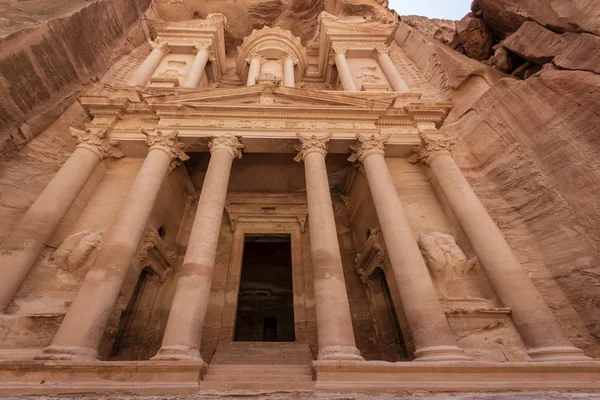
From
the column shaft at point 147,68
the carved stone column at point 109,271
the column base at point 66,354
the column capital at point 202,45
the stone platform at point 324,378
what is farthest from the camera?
the column capital at point 202,45

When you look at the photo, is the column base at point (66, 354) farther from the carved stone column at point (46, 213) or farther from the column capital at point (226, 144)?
the column capital at point (226, 144)

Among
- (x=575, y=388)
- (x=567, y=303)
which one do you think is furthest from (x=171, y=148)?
(x=567, y=303)

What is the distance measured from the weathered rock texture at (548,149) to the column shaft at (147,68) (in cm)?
1477

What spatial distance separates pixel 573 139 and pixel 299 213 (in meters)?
9.21

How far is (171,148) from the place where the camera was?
30.5ft

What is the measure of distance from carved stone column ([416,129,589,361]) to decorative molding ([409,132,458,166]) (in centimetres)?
3

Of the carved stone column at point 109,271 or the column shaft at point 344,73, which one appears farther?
the column shaft at point 344,73

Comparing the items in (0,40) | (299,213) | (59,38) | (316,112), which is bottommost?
(299,213)

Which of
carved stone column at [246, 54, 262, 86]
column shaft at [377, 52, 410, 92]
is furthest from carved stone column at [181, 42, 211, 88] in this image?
column shaft at [377, 52, 410, 92]

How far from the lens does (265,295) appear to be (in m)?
16.5

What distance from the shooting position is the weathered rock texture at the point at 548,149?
7465 millimetres

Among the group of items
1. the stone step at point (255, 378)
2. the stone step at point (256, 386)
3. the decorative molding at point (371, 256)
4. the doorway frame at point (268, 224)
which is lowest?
the stone step at point (256, 386)

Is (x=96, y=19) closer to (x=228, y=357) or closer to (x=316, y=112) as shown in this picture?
Result: (x=316, y=112)

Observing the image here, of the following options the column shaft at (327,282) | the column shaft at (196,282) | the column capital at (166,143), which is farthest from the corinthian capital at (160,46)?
the column shaft at (327,282)
